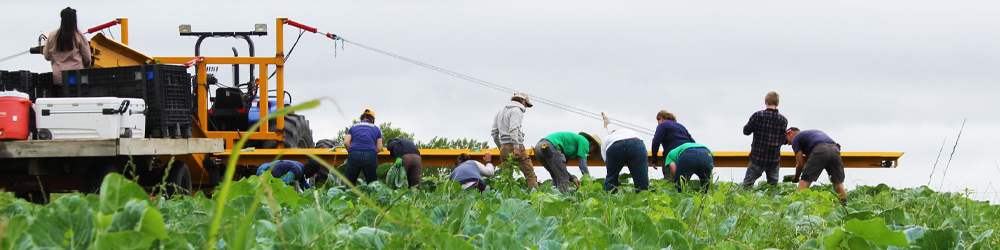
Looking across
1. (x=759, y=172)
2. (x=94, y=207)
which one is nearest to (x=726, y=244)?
(x=94, y=207)

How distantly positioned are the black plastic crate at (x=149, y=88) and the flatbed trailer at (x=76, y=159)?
0.36 m

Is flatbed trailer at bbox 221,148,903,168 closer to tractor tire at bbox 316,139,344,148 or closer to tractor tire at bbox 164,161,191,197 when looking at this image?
tractor tire at bbox 316,139,344,148

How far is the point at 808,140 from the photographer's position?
7.73 meters

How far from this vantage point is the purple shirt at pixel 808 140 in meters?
7.53

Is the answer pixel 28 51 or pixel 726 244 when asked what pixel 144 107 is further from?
pixel 726 244

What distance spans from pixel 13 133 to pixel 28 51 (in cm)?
259

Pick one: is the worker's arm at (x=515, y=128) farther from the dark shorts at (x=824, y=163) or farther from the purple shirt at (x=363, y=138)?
the dark shorts at (x=824, y=163)

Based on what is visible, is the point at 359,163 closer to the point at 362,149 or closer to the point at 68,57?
the point at 362,149

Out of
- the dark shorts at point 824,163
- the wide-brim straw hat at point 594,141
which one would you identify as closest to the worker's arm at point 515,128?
the wide-brim straw hat at point 594,141

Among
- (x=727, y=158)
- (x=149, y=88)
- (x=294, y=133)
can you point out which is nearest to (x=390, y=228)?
(x=149, y=88)

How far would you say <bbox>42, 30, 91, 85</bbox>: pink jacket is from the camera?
308 inches

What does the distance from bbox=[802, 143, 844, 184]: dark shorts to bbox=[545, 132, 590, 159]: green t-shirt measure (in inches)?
101

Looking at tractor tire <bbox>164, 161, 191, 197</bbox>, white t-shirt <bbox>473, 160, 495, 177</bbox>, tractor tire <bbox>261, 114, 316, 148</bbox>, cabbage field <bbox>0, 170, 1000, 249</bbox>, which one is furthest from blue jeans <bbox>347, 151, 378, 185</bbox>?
cabbage field <bbox>0, 170, 1000, 249</bbox>

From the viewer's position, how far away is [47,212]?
117cm
